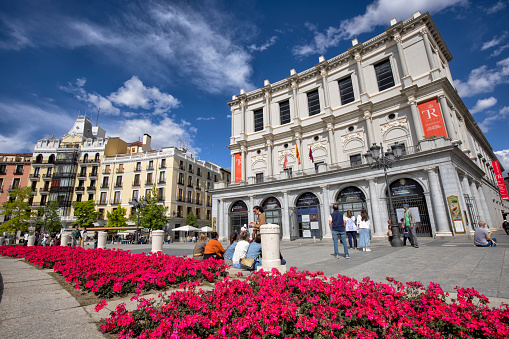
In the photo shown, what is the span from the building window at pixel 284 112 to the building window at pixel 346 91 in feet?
21.3

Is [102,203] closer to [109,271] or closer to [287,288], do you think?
[109,271]

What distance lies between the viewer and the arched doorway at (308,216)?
22094 mm

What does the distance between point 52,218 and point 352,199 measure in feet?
147

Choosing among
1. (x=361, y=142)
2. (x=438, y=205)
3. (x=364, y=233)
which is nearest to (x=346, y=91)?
(x=361, y=142)

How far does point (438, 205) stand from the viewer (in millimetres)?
16422

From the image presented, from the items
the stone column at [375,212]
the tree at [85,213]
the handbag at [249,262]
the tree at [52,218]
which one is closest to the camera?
the handbag at [249,262]

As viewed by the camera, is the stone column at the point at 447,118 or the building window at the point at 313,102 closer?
the stone column at the point at 447,118

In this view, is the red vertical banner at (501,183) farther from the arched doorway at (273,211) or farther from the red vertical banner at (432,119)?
the arched doorway at (273,211)

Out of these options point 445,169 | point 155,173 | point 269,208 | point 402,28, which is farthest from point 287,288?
point 155,173

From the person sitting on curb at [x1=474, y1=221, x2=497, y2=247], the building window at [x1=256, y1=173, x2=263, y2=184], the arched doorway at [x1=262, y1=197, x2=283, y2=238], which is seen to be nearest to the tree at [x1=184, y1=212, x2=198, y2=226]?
the building window at [x1=256, y1=173, x2=263, y2=184]

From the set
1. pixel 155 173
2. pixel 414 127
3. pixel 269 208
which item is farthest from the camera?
pixel 155 173

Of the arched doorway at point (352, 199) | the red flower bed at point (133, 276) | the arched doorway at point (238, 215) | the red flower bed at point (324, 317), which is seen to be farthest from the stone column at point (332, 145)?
the red flower bed at point (324, 317)

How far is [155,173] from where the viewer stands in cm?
4122

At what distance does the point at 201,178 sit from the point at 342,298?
150 feet
